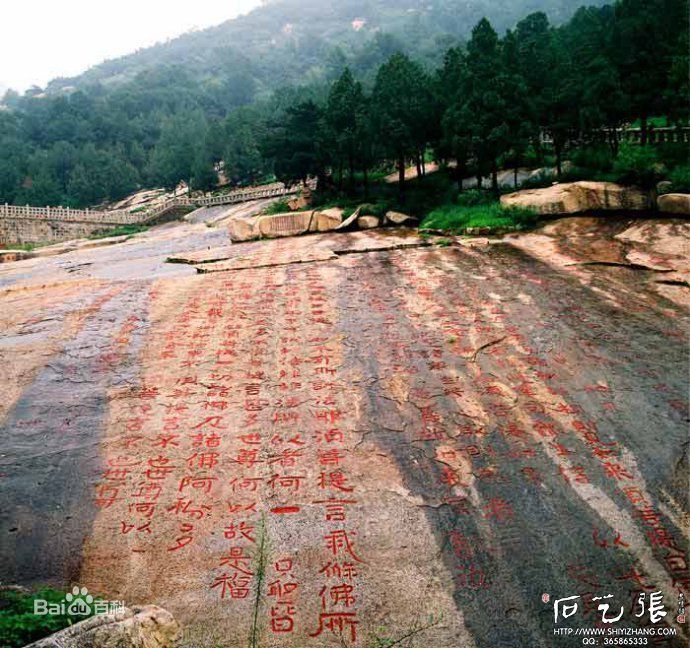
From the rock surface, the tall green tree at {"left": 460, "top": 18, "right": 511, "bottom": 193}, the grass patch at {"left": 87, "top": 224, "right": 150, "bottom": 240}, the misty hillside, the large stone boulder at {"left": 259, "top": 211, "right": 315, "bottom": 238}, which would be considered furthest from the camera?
the misty hillside

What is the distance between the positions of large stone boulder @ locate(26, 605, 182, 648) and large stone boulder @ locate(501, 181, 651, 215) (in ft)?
43.2

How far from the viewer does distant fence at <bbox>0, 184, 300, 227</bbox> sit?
37344mm

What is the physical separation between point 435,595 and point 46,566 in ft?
10.6

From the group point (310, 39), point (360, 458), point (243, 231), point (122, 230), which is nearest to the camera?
point (360, 458)

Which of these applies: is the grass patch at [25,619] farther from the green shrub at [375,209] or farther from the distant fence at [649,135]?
the distant fence at [649,135]

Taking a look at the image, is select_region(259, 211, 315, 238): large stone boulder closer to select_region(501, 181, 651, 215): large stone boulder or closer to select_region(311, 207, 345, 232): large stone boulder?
select_region(311, 207, 345, 232): large stone boulder

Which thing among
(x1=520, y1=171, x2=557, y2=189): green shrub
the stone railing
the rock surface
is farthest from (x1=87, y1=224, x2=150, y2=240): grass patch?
(x1=520, y1=171, x2=557, y2=189): green shrub

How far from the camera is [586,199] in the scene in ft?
44.4

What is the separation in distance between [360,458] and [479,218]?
11.1m

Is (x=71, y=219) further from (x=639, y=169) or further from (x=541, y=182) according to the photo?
(x=639, y=169)

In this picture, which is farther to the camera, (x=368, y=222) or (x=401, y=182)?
(x=401, y=182)

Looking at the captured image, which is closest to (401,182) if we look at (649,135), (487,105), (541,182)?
(487,105)

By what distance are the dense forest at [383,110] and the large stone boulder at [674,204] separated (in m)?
4.75

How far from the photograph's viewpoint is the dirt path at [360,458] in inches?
167
